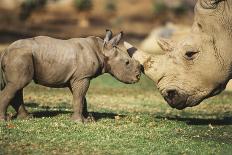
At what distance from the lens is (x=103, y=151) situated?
8.17 m

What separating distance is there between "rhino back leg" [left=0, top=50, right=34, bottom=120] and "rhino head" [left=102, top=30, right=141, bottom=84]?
1.34m

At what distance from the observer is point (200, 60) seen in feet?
33.5

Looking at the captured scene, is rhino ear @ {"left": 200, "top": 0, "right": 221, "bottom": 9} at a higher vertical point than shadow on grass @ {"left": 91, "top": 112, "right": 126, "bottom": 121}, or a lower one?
higher

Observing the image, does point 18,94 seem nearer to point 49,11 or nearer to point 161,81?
point 161,81

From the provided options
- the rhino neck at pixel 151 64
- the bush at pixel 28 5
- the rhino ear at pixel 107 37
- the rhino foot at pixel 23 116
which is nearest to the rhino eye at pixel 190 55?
the rhino neck at pixel 151 64

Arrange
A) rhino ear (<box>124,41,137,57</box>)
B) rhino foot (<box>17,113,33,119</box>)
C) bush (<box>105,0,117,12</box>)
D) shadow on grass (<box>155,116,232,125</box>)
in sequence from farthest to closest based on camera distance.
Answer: bush (<box>105,0,117,12</box>) → shadow on grass (<box>155,116,232,125</box>) → rhino ear (<box>124,41,137,57</box>) → rhino foot (<box>17,113,33,119</box>)

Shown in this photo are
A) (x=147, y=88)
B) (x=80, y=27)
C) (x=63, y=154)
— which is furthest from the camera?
(x=80, y=27)

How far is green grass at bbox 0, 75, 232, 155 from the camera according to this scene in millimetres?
8398

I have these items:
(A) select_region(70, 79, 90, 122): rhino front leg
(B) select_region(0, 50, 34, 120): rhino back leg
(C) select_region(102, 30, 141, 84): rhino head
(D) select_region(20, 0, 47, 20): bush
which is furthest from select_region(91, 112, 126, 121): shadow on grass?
(D) select_region(20, 0, 47, 20): bush

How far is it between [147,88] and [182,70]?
317 inches

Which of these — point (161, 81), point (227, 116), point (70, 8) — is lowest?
point (70, 8)

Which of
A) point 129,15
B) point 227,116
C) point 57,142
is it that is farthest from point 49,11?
point 57,142

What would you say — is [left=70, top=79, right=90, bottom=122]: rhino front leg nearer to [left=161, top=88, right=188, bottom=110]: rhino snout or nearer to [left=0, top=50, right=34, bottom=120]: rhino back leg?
[left=0, top=50, right=34, bottom=120]: rhino back leg

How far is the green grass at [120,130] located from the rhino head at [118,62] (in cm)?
78
